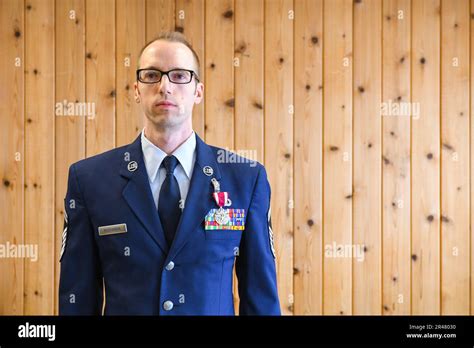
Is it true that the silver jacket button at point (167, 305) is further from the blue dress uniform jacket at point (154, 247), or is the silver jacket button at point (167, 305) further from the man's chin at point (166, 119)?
the man's chin at point (166, 119)

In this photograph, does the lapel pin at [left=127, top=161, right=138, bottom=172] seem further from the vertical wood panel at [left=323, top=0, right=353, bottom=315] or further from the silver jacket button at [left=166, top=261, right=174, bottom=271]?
the vertical wood panel at [left=323, top=0, right=353, bottom=315]

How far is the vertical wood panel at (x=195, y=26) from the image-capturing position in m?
2.31

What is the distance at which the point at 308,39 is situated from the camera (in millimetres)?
2346

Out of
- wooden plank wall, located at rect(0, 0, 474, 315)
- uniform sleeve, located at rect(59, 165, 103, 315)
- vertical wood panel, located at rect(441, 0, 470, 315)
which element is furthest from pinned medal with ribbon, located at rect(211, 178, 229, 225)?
vertical wood panel, located at rect(441, 0, 470, 315)

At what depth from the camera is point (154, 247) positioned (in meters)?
1.28

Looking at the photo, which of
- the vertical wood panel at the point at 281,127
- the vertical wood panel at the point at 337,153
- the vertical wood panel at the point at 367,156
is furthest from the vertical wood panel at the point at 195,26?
the vertical wood panel at the point at 367,156

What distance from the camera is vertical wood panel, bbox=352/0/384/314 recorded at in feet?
7.68

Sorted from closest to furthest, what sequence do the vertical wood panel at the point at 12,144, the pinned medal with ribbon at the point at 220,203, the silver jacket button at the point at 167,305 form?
the silver jacket button at the point at 167,305 → the pinned medal with ribbon at the point at 220,203 → the vertical wood panel at the point at 12,144

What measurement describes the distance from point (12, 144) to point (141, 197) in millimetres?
1305

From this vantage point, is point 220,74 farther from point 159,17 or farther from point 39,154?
point 39,154

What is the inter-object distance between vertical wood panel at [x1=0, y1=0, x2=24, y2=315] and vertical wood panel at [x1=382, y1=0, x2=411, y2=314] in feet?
6.02

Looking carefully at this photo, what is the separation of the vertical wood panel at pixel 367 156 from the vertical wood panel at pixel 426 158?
0.62ft
